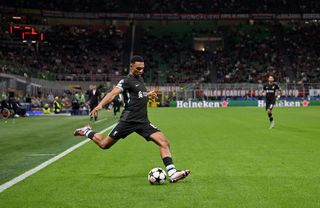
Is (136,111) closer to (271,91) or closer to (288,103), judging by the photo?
(271,91)

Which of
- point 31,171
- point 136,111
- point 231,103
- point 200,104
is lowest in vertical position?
point 200,104

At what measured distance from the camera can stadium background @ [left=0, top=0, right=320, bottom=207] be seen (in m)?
7.72

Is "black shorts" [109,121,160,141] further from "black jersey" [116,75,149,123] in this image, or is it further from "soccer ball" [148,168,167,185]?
"soccer ball" [148,168,167,185]

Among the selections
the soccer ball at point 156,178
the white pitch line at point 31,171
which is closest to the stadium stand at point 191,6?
the white pitch line at point 31,171

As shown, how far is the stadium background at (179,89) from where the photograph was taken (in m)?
7.72

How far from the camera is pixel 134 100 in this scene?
870 cm

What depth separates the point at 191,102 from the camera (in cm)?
6003

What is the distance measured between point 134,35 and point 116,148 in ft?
213

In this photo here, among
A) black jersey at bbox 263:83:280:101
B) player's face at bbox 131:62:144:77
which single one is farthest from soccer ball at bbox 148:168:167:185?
black jersey at bbox 263:83:280:101

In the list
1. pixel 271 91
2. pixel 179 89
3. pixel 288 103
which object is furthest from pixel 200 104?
pixel 271 91

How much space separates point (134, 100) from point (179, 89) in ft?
171

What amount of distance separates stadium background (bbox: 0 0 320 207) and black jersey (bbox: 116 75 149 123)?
1.07 meters

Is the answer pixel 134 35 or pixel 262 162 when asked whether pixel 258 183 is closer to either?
pixel 262 162

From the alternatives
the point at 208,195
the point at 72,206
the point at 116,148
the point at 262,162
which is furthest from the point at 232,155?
the point at 72,206
